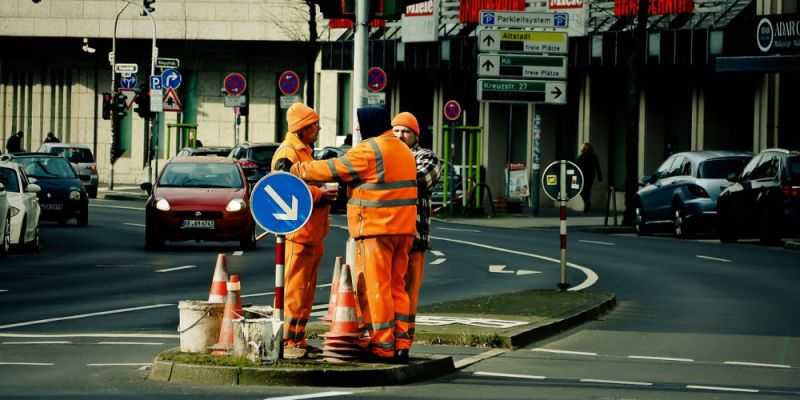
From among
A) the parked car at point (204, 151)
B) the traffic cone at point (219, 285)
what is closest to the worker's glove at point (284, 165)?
the traffic cone at point (219, 285)

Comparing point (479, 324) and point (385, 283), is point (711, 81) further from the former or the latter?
point (385, 283)

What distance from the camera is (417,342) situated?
1426 centimetres

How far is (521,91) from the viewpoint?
32.9m

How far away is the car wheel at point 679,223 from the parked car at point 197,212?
966 cm

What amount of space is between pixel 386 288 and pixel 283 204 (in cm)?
90

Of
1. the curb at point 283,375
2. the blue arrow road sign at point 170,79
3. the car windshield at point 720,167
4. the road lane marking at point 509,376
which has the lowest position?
the road lane marking at point 509,376

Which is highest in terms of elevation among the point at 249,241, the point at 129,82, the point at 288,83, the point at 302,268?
the point at 129,82

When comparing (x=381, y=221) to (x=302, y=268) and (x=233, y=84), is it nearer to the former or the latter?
(x=302, y=268)

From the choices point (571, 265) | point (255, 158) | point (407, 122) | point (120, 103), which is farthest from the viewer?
point (120, 103)

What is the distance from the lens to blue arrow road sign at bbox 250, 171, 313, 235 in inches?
460

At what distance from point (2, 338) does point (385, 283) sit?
423 centimetres

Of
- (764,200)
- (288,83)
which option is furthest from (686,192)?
(288,83)

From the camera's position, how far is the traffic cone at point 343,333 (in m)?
11.8

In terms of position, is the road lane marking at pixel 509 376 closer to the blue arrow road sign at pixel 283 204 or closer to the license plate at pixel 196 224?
the blue arrow road sign at pixel 283 204
